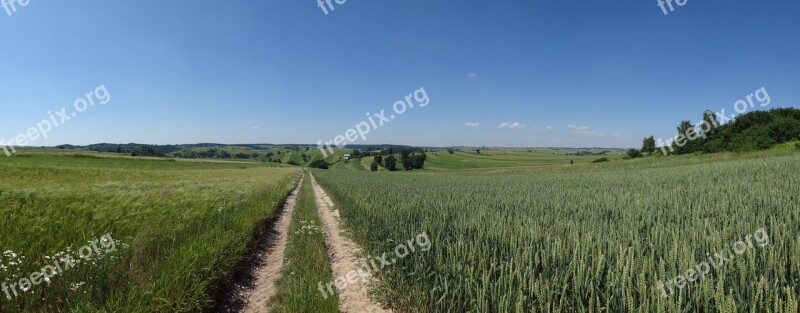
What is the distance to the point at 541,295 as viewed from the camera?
378 centimetres

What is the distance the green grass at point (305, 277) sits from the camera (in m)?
5.04

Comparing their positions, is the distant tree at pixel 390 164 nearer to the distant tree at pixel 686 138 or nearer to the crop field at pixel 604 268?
the distant tree at pixel 686 138

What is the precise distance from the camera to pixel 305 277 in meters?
6.17

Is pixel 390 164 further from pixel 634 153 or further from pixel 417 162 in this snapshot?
pixel 634 153

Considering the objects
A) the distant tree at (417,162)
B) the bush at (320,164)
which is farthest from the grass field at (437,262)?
the bush at (320,164)

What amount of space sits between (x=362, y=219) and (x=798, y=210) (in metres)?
10.7

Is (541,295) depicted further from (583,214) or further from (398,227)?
(583,214)

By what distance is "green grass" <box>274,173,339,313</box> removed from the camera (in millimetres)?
5043

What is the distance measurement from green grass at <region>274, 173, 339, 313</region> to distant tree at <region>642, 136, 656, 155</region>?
95573 mm

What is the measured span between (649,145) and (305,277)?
326 feet

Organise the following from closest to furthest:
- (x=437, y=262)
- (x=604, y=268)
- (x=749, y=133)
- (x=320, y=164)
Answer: (x=604, y=268) → (x=437, y=262) → (x=749, y=133) → (x=320, y=164)

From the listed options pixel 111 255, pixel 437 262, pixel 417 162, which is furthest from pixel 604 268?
pixel 417 162

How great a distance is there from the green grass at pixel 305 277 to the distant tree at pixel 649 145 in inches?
3763

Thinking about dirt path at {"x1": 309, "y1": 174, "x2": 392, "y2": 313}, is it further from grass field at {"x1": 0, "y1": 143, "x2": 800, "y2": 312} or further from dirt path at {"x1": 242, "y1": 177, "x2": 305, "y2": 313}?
dirt path at {"x1": 242, "y1": 177, "x2": 305, "y2": 313}
